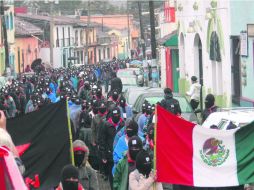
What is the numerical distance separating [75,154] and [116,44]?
109112 mm

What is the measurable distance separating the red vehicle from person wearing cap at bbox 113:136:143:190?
11.3ft

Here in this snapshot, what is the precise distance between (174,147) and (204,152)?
0.35 meters

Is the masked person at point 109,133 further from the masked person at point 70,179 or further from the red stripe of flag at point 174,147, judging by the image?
the masked person at point 70,179

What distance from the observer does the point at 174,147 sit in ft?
33.8

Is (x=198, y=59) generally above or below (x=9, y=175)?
above

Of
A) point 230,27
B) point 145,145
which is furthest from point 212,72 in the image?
point 145,145

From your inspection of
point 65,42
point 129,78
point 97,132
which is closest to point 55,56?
point 65,42

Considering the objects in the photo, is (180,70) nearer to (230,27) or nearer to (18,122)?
(230,27)

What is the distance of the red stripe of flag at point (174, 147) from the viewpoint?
10156 mm

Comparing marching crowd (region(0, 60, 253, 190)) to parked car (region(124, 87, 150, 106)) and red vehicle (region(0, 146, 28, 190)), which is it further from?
red vehicle (region(0, 146, 28, 190))

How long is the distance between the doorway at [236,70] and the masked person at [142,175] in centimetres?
1614

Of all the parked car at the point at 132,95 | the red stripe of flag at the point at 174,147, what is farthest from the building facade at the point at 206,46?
the red stripe of flag at the point at 174,147

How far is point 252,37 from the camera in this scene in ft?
77.5

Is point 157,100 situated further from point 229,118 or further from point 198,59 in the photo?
point 198,59
